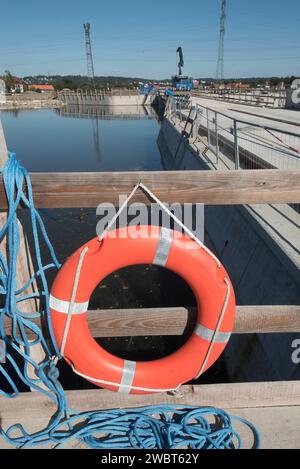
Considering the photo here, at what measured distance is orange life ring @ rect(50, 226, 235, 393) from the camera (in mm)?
1646

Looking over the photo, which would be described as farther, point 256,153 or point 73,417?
point 256,153

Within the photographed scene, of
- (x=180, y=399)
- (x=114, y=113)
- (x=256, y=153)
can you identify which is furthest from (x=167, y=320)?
(x=114, y=113)

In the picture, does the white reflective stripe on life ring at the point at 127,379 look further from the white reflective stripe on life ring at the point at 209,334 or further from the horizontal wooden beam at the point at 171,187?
the horizontal wooden beam at the point at 171,187

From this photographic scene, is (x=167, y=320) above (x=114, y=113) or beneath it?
beneath

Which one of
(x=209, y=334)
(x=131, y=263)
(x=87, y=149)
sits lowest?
(x=87, y=149)

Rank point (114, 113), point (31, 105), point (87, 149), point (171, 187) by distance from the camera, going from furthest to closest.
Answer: point (31, 105)
point (114, 113)
point (87, 149)
point (171, 187)

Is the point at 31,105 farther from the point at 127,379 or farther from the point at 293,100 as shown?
the point at 127,379

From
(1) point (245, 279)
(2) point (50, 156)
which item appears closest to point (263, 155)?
(1) point (245, 279)

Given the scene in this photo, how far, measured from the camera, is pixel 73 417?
184 cm

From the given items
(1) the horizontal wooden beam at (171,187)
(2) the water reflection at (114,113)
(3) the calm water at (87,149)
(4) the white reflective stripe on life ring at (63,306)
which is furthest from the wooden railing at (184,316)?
(2) the water reflection at (114,113)

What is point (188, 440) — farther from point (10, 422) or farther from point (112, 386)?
point (10, 422)

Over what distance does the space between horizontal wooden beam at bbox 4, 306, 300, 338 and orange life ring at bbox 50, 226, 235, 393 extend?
0.07 m

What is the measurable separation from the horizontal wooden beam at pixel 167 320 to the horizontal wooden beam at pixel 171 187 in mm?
579

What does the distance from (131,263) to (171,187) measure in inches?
17.0
